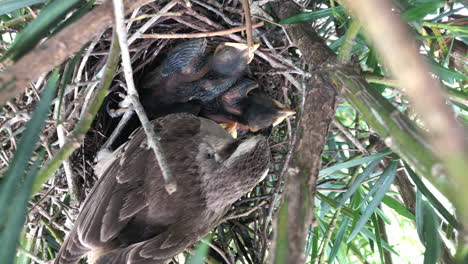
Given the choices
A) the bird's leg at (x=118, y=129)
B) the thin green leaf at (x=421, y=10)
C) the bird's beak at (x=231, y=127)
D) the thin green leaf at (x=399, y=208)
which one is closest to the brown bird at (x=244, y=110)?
the bird's beak at (x=231, y=127)

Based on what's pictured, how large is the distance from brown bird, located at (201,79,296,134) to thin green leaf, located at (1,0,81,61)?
1049mm

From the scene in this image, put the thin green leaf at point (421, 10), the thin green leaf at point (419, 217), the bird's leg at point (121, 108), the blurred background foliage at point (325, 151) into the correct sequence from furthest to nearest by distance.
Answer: the bird's leg at point (121, 108)
the thin green leaf at point (419, 217)
the blurred background foliage at point (325, 151)
the thin green leaf at point (421, 10)

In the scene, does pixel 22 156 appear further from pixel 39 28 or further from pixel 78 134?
pixel 39 28

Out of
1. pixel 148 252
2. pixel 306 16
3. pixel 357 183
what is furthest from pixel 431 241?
pixel 148 252

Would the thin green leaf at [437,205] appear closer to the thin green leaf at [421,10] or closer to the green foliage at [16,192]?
the thin green leaf at [421,10]

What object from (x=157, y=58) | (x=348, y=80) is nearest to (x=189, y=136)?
(x=157, y=58)

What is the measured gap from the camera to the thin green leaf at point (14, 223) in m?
0.66

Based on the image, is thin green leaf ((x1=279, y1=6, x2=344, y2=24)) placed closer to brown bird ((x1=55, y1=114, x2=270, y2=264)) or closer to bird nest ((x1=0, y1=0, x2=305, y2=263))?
bird nest ((x1=0, y1=0, x2=305, y2=263))

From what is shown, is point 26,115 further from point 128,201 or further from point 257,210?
point 257,210

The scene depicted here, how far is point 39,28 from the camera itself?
0.84 meters

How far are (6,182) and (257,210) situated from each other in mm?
1239

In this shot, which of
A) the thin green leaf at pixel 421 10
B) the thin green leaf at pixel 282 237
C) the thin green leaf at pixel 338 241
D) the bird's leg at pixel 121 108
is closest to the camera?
the thin green leaf at pixel 282 237

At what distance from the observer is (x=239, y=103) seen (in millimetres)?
1996

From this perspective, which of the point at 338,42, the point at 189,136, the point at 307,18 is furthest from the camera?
the point at 189,136
